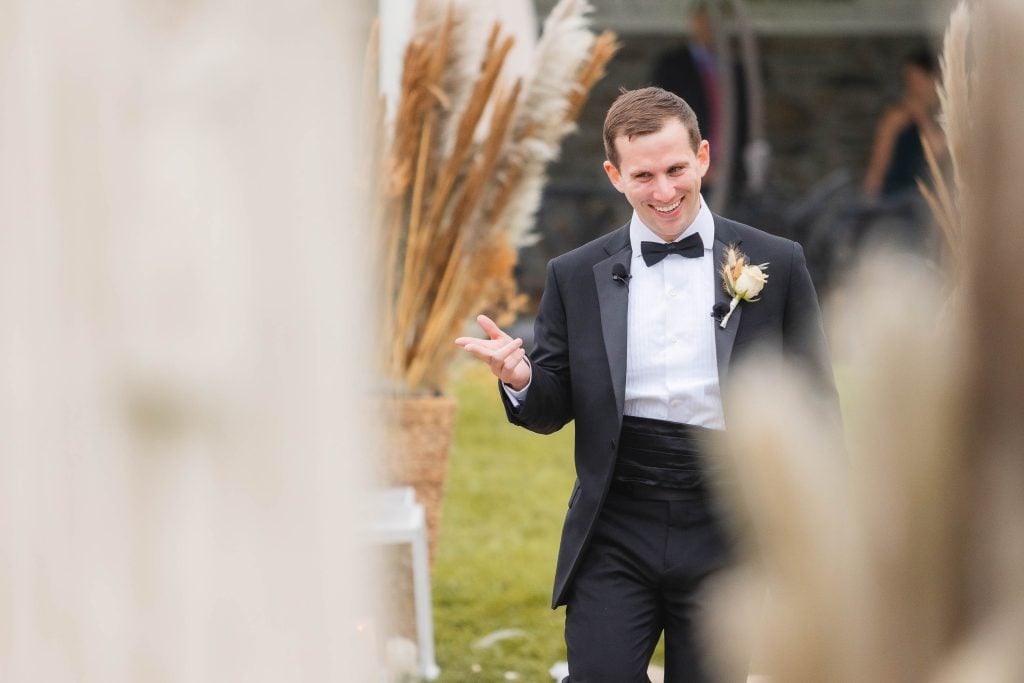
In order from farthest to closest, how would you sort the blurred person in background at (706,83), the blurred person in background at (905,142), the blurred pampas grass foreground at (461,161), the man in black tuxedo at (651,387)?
the blurred person in background at (706,83) < the blurred person in background at (905,142) < the blurred pampas grass foreground at (461,161) < the man in black tuxedo at (651,387)

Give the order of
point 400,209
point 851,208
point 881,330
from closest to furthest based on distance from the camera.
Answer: point 881,330 < point 400,209 < point 851,208

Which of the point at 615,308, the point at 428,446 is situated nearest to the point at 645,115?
the point at 615,308

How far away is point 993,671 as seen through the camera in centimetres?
63

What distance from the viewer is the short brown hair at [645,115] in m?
2.59

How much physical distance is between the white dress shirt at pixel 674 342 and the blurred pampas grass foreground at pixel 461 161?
5.39 ft

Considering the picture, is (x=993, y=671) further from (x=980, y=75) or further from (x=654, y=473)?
(x=654, y=473)

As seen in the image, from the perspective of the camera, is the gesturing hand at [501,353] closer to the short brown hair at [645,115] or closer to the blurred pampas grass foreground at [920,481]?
the short brown hair at [645,115]

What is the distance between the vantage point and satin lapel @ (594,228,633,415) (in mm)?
2625

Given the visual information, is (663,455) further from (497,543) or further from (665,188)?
(497,543)

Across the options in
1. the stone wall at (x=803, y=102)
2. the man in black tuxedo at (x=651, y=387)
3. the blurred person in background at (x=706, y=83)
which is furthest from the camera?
the stone wall at (x=803, y=102)

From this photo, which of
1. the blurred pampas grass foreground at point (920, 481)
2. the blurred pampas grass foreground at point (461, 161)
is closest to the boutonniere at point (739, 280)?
the blurred pampas grass foreground at point (461, 161)

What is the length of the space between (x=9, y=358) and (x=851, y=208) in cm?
978

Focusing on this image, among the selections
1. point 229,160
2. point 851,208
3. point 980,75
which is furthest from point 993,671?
point 851,208

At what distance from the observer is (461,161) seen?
15.2ft
